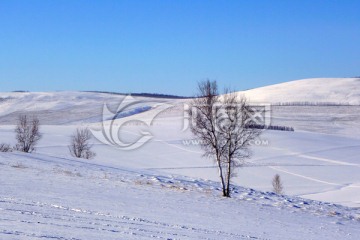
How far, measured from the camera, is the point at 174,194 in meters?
20.7

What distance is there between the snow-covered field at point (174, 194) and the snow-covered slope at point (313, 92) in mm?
58932

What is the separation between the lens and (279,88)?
164m

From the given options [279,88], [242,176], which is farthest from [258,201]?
[279,88]

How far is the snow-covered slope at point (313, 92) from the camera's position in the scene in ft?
440

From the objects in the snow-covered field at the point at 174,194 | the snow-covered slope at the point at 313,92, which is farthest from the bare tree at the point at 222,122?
the snow-covered slope at the point at 313,92

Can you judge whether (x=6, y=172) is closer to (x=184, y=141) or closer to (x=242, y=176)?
(x=242, y=176)

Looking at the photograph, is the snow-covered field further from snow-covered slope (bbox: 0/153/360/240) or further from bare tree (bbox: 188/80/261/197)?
bare tree (bbox: 188/80/261/197)

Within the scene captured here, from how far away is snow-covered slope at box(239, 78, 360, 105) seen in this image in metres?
134

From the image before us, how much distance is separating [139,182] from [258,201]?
5078 mm

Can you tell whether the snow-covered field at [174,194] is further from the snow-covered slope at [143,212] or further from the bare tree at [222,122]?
the bare tree at [222,122]

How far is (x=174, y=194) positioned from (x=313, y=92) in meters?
131

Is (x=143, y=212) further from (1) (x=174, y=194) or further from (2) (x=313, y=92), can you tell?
(2) (x=313, y=92)

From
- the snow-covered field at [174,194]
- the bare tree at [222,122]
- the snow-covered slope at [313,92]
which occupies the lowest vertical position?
the snow-covered field at [174,194]

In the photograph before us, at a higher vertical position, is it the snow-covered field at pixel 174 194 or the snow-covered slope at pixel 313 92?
the snow-covered slope at pixel 313 92
